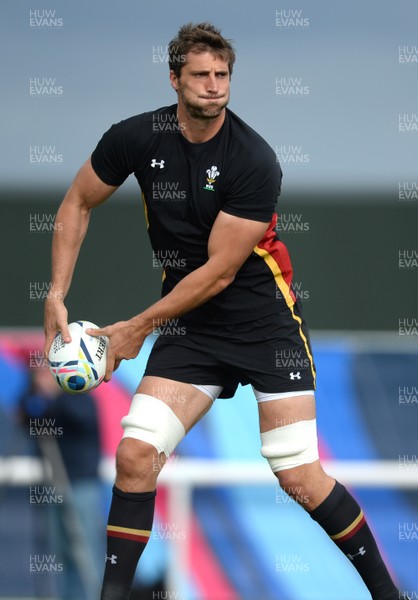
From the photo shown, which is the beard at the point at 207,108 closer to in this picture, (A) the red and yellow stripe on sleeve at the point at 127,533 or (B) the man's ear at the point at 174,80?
(B) the man's ear at the point at 174,80

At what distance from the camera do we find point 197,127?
5078 mm

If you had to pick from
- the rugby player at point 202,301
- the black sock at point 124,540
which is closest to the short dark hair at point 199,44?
the rugby player at point 202,301

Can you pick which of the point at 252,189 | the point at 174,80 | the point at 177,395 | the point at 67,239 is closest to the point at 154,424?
the point at 177,395

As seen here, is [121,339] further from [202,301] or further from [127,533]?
[127,533]

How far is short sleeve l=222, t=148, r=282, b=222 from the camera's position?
500 cm

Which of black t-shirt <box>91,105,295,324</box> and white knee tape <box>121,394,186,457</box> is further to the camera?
black t-shirt <box>91,105,295,324</box>


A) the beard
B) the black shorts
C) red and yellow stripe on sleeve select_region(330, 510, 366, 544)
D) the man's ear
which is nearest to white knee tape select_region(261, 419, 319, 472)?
the black shorts

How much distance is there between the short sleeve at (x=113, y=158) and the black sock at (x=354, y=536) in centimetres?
163

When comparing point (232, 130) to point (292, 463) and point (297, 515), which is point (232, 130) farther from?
point (297, 515)

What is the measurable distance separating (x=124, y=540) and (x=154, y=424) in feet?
1.58

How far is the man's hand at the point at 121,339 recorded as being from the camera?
5.04 m

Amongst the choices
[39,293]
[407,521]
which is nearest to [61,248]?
[407,521]

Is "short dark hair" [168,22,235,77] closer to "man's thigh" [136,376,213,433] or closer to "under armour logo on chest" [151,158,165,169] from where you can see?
"under armour logo on chest" [151,158,165,169]

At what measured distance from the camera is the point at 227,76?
4.97 metres
